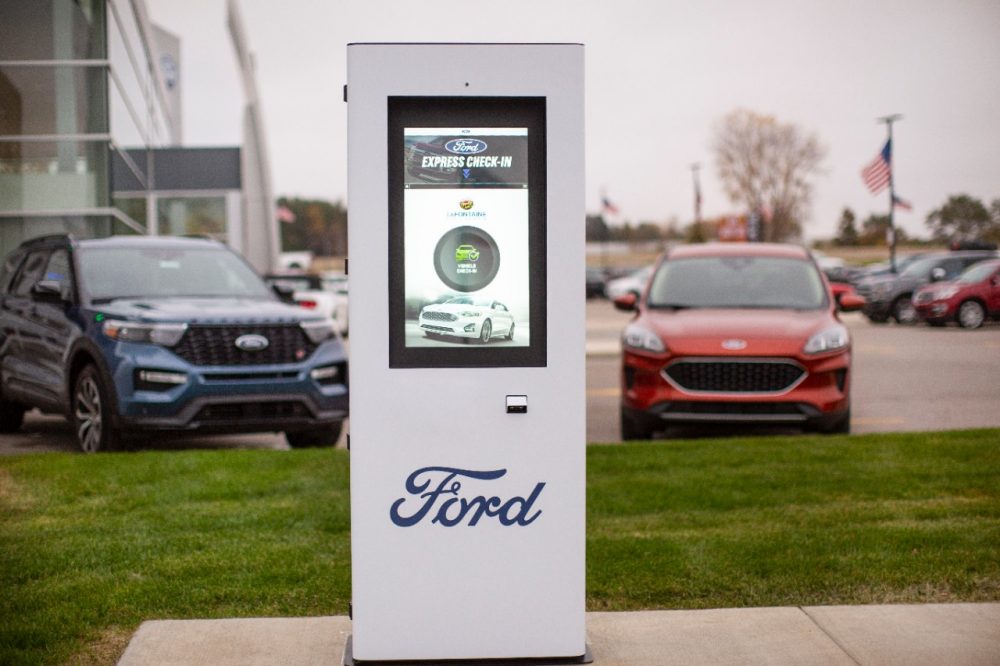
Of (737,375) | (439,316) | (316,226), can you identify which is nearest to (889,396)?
(737,375)

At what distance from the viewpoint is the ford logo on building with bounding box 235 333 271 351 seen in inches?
354

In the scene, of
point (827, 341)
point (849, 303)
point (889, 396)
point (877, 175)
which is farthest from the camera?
point (877, 175)

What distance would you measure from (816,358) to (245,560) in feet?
18.1

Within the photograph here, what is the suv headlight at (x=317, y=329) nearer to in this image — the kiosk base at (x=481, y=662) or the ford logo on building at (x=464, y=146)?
the kiosk base at (x=481, y=662)

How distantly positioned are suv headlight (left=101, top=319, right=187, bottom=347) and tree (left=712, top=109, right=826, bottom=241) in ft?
231

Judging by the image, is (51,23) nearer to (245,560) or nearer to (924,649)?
(245,560)

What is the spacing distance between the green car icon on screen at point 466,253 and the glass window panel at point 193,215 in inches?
1383

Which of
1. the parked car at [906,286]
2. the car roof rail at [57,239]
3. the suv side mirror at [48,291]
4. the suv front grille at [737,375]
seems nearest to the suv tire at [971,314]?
the parked car at [906,286]

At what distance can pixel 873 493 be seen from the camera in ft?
24.1

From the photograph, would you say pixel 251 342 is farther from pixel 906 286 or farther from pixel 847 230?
pixel 847 230

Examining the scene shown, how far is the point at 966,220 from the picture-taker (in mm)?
42938

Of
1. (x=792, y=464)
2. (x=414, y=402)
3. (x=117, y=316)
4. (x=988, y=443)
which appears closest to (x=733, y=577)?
(x=414, y=402)

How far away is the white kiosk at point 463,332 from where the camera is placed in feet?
12.8

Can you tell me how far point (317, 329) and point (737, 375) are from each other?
3.44 meters
